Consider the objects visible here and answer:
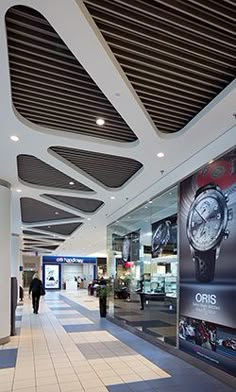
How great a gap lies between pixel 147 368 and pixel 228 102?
4.20 metres

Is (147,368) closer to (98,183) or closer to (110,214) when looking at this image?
(98,183)

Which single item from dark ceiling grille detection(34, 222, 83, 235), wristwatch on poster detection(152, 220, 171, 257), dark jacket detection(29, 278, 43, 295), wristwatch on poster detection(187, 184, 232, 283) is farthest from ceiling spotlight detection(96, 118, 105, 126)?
dark ceiling grille detection(34, 222, 83, 235)

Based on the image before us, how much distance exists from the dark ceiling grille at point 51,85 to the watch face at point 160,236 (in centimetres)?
256

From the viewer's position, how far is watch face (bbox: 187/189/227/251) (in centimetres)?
547

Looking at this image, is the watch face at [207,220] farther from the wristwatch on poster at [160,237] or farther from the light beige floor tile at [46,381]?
the light beige floor tile at [46,381]

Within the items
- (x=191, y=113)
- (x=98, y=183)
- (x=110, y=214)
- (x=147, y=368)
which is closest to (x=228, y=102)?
(x=191, y=113)

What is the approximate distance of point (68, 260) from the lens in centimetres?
3759

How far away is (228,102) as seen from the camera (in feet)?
14.2

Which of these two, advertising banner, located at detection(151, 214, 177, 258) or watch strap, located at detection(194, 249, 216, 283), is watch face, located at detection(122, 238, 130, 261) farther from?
watch strap, located at detection(194, 249, 216, 283)

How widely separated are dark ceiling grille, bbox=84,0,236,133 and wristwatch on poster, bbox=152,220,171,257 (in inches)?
141

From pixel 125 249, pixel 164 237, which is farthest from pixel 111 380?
pixel 125 249

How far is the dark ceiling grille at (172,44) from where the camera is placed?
304 cm

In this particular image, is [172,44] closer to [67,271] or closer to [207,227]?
[207,227]

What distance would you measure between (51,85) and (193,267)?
12.6 ft
